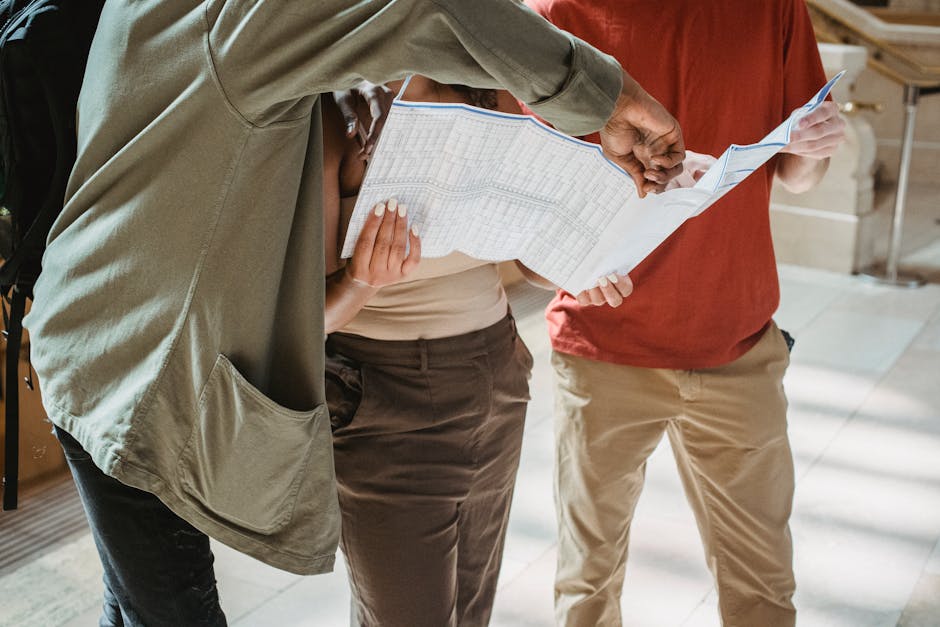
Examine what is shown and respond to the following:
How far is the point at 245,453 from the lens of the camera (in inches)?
48.9

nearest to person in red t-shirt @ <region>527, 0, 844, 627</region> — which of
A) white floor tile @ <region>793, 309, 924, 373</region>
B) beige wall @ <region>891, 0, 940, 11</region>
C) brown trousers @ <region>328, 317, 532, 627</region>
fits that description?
brown trousers @ <region>328, 317, 532, 627</region>

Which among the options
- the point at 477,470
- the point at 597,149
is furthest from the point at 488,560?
the point at 597,149

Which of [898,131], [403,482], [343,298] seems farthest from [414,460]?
[898,131]

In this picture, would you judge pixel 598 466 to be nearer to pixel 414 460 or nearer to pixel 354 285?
pixel 414 460

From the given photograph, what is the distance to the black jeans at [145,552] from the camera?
4.33ft

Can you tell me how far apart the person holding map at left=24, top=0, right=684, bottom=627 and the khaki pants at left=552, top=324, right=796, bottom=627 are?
802 millimetres

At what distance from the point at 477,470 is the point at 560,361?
42cm

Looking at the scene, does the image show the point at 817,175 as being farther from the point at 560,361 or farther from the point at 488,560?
the point at 488,560

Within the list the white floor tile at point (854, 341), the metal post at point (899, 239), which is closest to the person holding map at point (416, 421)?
the white floor tile at point (854, 341)

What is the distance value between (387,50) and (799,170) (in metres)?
1.22

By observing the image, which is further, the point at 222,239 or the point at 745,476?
the point at 745,476

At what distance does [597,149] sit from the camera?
4.94ft

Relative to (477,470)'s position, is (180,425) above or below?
above

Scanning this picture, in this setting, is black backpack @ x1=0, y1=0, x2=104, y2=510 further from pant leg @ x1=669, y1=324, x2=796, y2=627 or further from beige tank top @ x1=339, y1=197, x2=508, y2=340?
pant leg @ x1=669, y1=324, x2=796, y2=627
